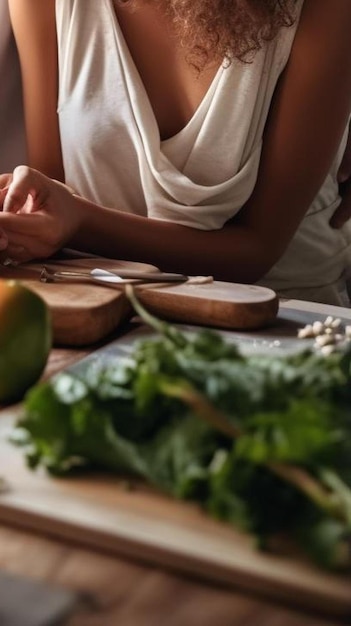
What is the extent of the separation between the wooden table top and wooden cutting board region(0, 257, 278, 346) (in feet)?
1.41

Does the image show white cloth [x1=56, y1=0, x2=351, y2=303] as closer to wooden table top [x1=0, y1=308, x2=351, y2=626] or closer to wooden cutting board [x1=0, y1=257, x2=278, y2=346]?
wooden cutting board [x1=0, y1=257, x2=278, y2=346]

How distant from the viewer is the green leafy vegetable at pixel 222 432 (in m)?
0.65

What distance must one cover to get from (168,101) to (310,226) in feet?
1.08

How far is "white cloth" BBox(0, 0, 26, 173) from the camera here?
1.70 meters

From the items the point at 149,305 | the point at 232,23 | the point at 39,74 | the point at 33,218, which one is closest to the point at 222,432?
the point at 149,305

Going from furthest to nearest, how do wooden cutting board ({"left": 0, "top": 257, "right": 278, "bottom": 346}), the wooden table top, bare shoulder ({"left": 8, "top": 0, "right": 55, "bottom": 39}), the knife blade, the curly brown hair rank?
bare shoulder ({"left": 8, "top": 0, "right": 55, "bottom": 39}), the curly brown hair, the knife blade, wooden cutting board ({"left": 0, "top": 257, "right": 278, "bottom": 346}), the wooden table top

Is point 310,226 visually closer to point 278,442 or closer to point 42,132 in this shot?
point 42,132

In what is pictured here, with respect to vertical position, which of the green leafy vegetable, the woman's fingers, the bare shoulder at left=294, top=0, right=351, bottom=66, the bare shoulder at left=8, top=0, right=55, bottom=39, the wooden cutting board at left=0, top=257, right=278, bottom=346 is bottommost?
the wooden cutting board at left=0, top=257, right=278, bottom=346

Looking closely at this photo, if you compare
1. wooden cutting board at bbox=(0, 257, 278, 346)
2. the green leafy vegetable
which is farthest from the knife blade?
the green leafy vegetable

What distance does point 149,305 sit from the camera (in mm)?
1219

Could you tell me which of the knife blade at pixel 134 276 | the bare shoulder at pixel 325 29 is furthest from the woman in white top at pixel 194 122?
the knife blade at pixel 134 276

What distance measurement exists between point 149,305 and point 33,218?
219mm

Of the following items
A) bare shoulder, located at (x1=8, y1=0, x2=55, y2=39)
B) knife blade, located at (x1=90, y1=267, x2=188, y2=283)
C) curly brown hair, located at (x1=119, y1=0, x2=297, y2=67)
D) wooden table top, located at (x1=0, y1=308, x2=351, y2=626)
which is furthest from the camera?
bare shoulder, located at (x1=8, y1=0, x2=55, y2=39)

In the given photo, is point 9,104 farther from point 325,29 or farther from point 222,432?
point 222,432
